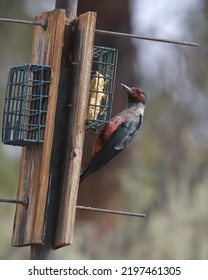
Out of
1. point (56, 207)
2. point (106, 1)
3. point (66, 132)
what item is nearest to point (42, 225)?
point (56, 207)

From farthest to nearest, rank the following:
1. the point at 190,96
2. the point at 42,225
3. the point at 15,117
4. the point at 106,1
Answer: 1. the point at 190,96
2. the point at 106,1
3. the point at 15,117
4. the point at 42,225

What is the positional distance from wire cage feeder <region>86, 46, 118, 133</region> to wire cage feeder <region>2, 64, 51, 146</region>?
1.07 feet

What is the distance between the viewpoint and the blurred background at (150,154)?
13.6 m

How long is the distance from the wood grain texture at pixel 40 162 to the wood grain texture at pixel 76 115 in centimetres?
10

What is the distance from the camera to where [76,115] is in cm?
688

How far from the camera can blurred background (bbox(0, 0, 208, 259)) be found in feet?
44.7

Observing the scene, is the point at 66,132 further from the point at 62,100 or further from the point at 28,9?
the point at 28,9

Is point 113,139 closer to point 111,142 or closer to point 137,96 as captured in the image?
point 111,142

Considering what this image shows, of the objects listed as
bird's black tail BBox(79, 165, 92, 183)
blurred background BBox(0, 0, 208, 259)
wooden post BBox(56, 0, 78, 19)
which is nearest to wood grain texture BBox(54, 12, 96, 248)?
wooden post BBox(56, 0, 78, 19)

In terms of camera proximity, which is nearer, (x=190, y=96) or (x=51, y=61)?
(x=51, y=61)

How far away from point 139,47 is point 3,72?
1890mm

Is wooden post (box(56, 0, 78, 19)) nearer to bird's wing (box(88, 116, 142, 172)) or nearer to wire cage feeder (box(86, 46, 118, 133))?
wire cage feeder (box(86, 46, 118, 133))

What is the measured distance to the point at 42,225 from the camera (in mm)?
6695

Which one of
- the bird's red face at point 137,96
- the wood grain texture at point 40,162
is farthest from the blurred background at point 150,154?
Answer: the wood grain texture at point 40,162
